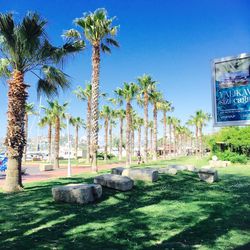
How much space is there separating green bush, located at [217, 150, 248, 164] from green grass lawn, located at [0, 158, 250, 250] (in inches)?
1136

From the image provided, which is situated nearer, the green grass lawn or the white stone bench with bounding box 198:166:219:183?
the green grass lawn

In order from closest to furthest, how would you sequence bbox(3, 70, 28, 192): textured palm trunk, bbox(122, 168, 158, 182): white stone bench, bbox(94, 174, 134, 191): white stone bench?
bbox(94, 174, 134, 191): white stone bench, bbox(3, 70, 28, 192): textured palm trunk, bbox(122, 168, 158, 182): white stone bench

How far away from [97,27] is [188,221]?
850 inches

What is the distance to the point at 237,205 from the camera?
10812mm

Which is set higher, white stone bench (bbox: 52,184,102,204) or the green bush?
the green bush

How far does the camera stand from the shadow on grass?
7.17 m

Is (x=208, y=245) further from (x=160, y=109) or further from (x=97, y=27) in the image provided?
(x=160, y=109)

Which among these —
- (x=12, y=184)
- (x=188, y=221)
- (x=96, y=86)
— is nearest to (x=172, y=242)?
(x=188, y=221)

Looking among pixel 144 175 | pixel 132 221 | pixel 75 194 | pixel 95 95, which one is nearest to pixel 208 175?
pixel 144 175

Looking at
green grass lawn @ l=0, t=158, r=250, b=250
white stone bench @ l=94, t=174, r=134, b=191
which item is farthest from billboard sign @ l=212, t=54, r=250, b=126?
white stone bench @ l=94, t=174, r=134, b=191

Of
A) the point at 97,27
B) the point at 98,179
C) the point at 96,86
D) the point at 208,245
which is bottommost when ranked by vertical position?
the point at 208,245

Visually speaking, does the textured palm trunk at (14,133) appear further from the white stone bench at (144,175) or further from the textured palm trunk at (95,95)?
the textured palm trunk at (95,95)

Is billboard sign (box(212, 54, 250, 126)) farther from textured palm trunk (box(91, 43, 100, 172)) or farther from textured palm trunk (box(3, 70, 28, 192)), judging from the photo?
textured palm trunk (box(91, 43, 100, 172))

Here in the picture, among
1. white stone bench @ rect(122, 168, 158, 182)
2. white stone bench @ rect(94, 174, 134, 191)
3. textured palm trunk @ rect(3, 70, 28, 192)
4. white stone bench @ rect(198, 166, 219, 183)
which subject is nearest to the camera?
white stone bench @ rect(94, 174, 134, 191)
